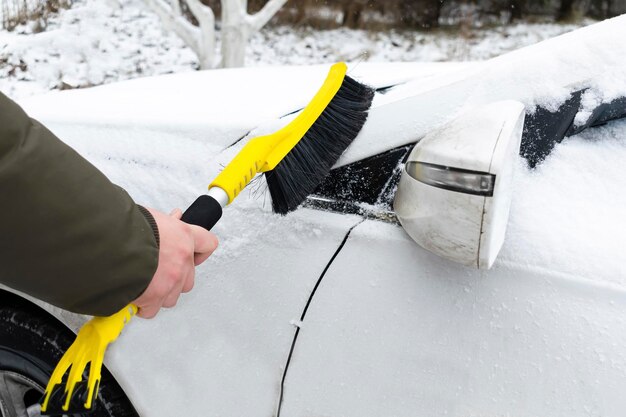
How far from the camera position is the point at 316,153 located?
123 centimetres

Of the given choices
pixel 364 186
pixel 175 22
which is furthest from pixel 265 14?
pixel 364 186

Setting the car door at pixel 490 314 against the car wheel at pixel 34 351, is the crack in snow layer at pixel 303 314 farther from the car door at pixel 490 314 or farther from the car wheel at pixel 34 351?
the car wheel at pixel 34 351

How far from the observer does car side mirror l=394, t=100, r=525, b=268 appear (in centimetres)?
84

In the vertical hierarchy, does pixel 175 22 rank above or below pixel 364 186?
below

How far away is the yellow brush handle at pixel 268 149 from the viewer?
3.60ft

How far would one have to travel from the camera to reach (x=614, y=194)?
3.35 feet

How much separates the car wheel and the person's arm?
1.70ft

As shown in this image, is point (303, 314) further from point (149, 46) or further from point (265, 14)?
point (149, 46)

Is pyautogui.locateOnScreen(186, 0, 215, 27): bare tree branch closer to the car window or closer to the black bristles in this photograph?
the black bristles

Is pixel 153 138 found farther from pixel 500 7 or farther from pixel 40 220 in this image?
pixel 500 7

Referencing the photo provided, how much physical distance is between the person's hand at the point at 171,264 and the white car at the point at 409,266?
8.4 inches

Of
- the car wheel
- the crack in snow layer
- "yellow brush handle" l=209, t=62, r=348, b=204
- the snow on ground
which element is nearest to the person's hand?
"yellow brush handle" l=209, t=62, r=348, b=204

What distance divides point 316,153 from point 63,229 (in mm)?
563

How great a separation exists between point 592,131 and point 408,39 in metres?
7.18
